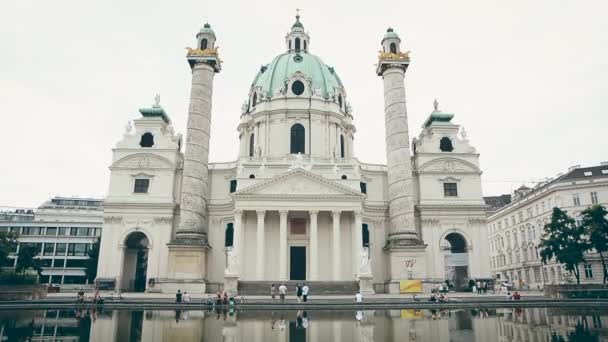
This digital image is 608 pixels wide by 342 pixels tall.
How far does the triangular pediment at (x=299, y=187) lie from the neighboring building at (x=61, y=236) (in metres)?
38.5

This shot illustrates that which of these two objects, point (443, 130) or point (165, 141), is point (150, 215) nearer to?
point (165, 141)

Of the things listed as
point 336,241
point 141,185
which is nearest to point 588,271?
point 336,241

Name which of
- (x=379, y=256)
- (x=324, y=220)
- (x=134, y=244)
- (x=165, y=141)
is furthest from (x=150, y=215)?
(x=379, y=256)

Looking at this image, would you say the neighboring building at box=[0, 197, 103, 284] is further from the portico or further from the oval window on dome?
the oval window on dome

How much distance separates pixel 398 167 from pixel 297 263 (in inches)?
489

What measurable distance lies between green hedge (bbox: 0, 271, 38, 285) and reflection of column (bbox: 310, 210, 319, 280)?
67.4 ft

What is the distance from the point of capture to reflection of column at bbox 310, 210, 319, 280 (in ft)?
123

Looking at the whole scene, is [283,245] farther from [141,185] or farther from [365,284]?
[141,185]

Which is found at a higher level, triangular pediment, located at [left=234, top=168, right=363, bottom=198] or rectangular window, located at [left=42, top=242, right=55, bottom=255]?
triangular pediment, located at [left=234, top=168, right=363, bottom=198]

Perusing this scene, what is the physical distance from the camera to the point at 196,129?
39875mm

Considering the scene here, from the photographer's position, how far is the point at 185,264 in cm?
3644

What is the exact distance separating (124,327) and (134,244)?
31246 millimetres

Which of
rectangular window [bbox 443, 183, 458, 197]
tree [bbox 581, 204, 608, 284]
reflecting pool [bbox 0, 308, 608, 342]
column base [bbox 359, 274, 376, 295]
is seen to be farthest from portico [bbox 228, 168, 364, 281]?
reflecting pool [bbox 0, 308, 608, 342]

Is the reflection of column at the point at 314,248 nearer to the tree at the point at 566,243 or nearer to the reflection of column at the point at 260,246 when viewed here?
the reflection of column at the point at 260,246
